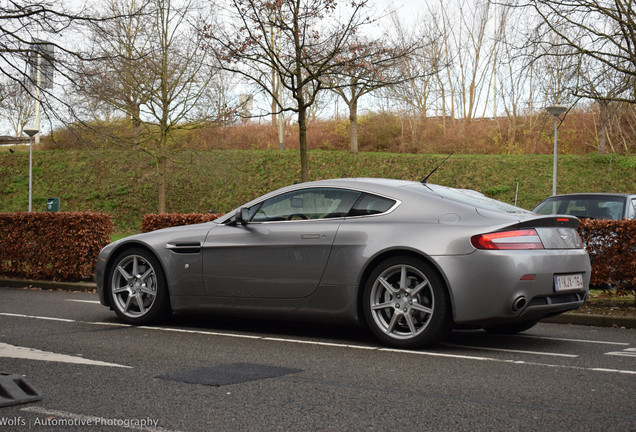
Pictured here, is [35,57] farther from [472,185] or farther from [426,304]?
[472,185]

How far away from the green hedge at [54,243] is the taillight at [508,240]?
28.4ft

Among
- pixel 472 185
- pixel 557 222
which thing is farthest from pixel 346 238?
pixel 472 185

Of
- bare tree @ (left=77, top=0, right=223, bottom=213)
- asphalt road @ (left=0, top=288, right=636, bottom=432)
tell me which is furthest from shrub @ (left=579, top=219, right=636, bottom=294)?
bare tree @ (left=77, top=0, right=223, bottom=213)

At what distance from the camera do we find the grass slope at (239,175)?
29.7 metres

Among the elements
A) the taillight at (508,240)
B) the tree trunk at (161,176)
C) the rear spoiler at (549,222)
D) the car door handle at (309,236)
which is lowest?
the taillight at (508,240)

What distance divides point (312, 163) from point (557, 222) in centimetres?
2969

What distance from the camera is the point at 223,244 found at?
727 cm

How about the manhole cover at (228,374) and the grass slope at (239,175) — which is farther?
the grass slope at (239,175)

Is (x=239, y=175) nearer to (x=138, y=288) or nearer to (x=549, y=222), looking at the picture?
(x=138, y=288)

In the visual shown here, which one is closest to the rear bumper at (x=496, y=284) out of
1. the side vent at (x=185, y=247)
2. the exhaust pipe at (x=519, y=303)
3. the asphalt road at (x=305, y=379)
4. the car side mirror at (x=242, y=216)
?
the exhaust pipe at (x=519, y=303)

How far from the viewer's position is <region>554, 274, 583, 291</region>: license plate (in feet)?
20.4

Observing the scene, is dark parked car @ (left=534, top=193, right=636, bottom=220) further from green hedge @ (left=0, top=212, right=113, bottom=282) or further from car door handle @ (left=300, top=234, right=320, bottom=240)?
green hedge @ (left=0, top=212, right=113, bottom=282)

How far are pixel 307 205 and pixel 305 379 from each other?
7.70ft

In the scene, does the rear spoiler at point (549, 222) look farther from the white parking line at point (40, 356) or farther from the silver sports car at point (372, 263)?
the white parking line at point (40, 356)
